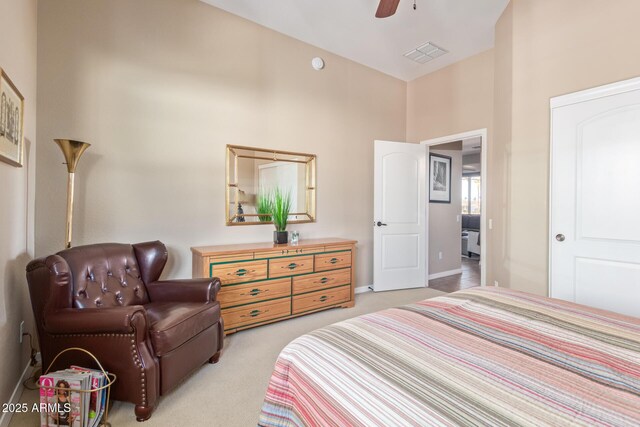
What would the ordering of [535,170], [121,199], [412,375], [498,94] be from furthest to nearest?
[498,94], [535,170], [121,199], [412,375]

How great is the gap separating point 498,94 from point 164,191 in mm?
3665

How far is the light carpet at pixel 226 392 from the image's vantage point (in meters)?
1.68

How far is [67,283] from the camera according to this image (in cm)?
173

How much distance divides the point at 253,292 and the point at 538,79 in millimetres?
3286

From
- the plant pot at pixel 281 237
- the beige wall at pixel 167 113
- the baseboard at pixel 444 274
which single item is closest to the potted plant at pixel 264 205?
the beige wall at pixel 167 113

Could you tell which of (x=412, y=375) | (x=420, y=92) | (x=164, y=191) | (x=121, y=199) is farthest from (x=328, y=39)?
(x=412, y=375)

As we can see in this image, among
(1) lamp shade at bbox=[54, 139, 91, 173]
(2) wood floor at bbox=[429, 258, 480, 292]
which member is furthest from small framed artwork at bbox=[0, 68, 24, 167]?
(2) wood floor at bbox=[429, 258, 480, 292]

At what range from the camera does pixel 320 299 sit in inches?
129

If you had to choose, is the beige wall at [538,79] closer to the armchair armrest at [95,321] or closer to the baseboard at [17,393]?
the armchair armrest at [95,321]

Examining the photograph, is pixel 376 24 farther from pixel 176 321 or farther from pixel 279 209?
pixel 176 321

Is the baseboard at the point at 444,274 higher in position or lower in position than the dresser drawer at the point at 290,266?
lower

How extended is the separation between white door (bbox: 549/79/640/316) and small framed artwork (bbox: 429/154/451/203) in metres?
2.41

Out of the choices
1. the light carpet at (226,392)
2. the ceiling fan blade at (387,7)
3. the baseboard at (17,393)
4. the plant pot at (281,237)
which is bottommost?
the light carpet at (226,392)

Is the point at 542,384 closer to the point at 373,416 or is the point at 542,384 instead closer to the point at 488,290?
the point at 373,416
